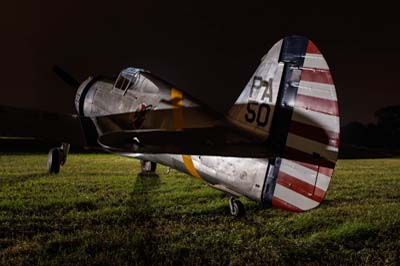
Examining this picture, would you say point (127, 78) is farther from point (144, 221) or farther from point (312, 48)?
point (312, 48)

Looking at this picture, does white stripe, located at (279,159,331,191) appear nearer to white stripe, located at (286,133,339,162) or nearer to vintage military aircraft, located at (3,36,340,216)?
vintage military aircraft, located at (3,36,340,216)

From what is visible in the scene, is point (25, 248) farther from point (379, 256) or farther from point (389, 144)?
point (389, 144)

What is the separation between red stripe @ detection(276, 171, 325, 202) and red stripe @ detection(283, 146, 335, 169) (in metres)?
0.25

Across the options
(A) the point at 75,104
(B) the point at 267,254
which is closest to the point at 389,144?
(A) the point at 75,104

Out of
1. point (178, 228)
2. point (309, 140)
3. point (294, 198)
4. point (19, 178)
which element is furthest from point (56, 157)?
point (309, 140)

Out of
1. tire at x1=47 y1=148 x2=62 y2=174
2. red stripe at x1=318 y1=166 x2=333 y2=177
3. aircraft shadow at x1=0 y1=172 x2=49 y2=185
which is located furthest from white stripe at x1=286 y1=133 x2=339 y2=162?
aircraft shadow at x1=0 y1=172 x2=49 y2=185

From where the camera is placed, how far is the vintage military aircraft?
17.7 feet

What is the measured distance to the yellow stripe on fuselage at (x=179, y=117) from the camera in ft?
23.2

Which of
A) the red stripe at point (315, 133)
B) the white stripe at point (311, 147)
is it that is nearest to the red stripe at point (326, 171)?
the white stripe at point (311, 147)

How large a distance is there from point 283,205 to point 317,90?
1.57 m

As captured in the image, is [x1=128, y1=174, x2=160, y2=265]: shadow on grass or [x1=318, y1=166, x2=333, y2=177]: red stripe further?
[x1=318, y1=166, x2=333, y2=177]: red stripe

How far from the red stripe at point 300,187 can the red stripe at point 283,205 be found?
Result: 206mm

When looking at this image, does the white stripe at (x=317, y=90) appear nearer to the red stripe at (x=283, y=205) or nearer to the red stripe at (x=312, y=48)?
the red stripe at (x=312, y=48)

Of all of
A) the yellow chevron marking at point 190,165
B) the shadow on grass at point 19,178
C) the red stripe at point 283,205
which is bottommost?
the shadow on grass at point 19,178
